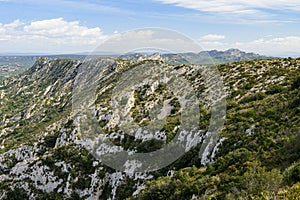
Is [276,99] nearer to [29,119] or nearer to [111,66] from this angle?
[111,66]

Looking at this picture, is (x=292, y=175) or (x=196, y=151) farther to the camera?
(x=196, y=151)

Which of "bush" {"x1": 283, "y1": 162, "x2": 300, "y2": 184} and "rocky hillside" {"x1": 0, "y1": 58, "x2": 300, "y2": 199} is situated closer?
"bush" {"x1": 283, "y1": 162, "x2": 300, "y2": 184}

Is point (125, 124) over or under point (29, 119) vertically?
over

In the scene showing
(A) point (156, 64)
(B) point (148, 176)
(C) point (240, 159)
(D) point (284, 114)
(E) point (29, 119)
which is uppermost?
(A) point (156, 64)

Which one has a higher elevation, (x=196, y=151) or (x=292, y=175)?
(x=292, y=175)

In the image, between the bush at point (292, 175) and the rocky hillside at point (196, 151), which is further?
the rocky hillside at point (196, 151)

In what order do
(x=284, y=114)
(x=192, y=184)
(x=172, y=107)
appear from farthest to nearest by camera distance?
(x=172, y=107) → (x=284, y=114) → (x=192, y=184)

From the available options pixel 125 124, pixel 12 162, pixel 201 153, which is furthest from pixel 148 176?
pixel 12 162

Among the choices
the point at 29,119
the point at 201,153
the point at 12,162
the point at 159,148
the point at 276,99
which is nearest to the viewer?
the point at 201,153
